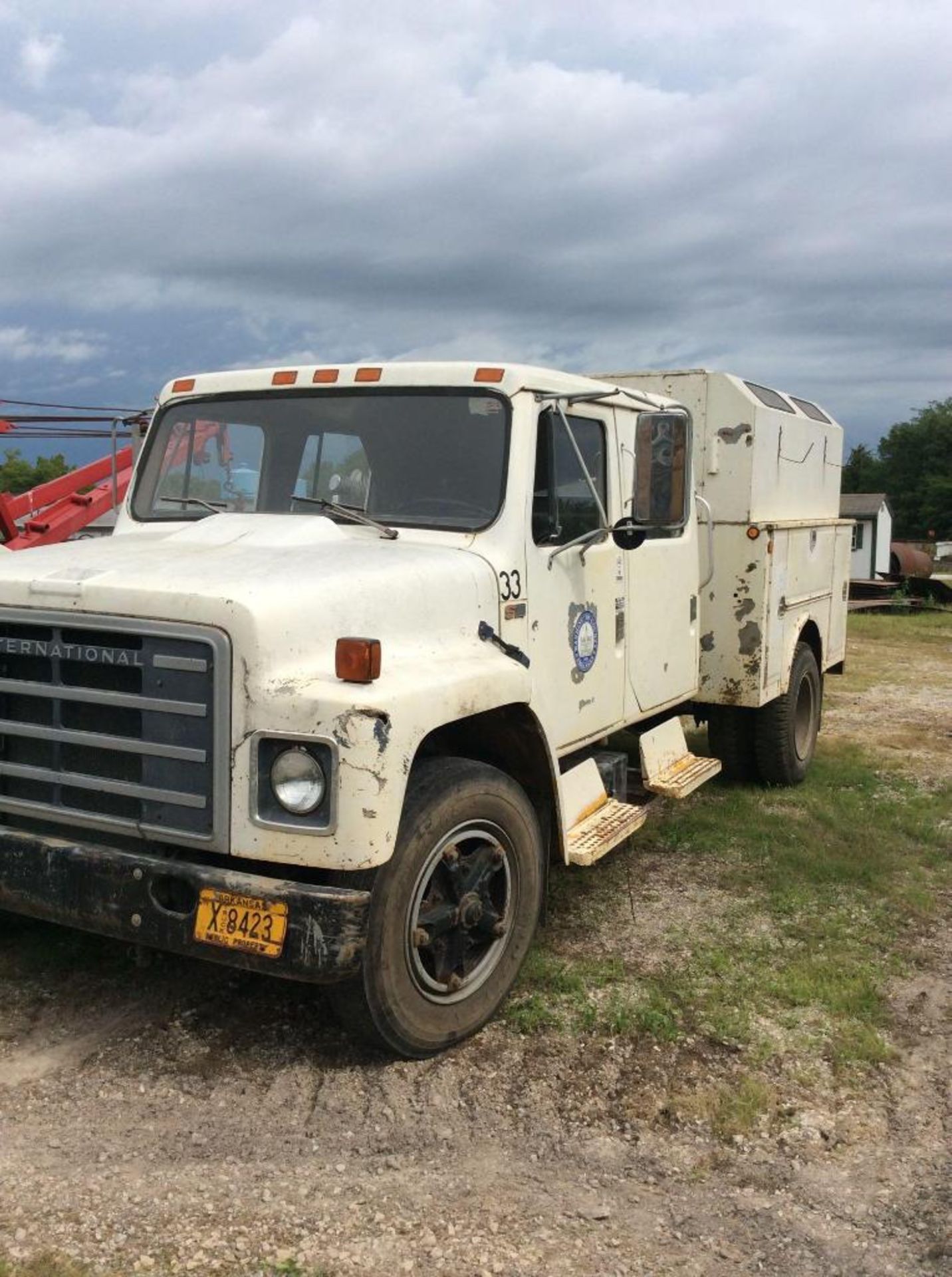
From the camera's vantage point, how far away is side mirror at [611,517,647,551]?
4594mm

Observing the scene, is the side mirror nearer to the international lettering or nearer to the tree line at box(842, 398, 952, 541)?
the international lettering

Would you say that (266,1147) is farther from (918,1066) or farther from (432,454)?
(432,454)

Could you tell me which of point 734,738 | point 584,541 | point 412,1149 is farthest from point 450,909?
point 734,738

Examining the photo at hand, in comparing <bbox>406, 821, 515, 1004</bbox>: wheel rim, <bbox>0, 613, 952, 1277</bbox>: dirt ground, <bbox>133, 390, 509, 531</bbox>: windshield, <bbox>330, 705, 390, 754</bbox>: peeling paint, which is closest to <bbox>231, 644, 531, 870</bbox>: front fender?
<bbox>330, 705, 390, 754</bbox>: peeling paint

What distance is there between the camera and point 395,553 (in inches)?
154

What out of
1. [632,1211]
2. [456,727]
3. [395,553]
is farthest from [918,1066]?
[395,553]

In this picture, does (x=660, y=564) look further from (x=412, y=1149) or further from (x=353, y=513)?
(x=412, y=1149)

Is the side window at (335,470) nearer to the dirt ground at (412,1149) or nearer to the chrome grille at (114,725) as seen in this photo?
the chrome grille at (114,725)

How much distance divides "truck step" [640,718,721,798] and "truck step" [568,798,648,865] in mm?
605

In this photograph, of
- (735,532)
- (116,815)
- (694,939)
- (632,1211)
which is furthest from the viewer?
(735,532)

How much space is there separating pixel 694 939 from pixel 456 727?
1.64 m

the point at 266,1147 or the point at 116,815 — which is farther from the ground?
the point at 116,815

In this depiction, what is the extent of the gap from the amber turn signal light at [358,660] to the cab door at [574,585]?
981mm

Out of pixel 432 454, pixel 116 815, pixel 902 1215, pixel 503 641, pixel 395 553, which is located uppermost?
pixel 432 454
